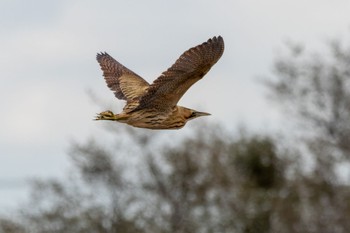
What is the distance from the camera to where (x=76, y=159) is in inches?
1385

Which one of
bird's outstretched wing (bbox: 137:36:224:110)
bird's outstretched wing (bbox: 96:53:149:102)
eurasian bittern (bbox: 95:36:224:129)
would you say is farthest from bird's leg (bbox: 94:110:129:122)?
bird's outstretched wing (bbox: 96:53:149:102)

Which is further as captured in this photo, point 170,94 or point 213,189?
point 213,189

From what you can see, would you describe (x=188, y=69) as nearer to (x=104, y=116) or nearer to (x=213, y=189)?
(x=104, y=116)

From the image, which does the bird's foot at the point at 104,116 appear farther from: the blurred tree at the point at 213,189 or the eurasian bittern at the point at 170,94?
the blurred tree at the point at 213,189

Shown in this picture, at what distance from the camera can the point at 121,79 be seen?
12883mm

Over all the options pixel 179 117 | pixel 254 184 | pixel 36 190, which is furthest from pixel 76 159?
pixel 179 117

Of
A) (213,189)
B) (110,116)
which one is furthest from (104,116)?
(213,189)

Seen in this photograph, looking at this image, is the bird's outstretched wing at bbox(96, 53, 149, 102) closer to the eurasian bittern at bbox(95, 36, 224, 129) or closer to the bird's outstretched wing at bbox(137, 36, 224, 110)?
the eurasian bittern at bbox(95, 36, 224, 129)

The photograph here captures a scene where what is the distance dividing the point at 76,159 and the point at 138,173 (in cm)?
147

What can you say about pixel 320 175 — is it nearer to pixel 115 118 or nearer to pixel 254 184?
pixel 254 184

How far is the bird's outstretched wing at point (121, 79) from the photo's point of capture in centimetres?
1245

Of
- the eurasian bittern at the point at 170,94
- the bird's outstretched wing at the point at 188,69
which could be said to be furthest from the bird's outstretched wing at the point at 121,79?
the bird's outstretched wing at the point at 188,69

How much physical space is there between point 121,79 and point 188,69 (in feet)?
4.70

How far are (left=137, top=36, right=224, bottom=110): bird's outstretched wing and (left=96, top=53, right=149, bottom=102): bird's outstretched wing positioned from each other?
53 cm
